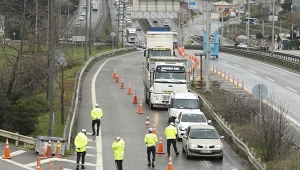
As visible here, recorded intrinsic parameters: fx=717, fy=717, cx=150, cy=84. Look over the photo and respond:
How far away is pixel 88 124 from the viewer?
35969 millimetres

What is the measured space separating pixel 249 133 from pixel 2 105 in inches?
566

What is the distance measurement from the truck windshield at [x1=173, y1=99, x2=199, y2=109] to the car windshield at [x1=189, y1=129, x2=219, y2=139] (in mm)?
7600

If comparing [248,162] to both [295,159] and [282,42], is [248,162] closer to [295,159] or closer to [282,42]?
[295,159]

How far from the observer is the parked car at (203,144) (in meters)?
27.3

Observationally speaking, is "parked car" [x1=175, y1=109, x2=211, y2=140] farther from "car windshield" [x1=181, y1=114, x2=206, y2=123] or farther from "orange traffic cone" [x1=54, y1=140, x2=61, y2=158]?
"orange traffic cone" [x1=54, y1=140, x2=61, y2=158]

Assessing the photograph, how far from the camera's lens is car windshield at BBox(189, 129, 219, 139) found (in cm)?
2788

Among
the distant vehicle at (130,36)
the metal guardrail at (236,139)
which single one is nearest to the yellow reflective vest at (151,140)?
the metal guardrail at (236,139)

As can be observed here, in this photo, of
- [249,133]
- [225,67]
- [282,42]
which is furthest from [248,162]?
[282,42]

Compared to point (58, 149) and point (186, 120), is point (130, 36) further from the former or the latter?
point (58, 149)

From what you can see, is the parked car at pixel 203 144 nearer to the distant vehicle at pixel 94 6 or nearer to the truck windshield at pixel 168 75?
the truck windshield at pixel 168 75

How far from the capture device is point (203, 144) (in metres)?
27.3

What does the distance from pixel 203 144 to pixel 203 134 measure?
779mm

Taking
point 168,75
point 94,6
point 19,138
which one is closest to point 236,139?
point 19,138

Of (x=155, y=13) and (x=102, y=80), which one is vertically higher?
(x=155, y=13)
